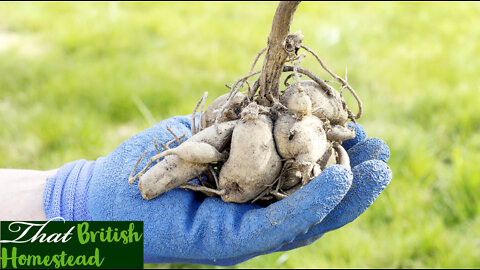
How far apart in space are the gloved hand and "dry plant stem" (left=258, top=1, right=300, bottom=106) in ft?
1.08

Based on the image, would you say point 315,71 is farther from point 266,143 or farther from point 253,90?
point 266,143

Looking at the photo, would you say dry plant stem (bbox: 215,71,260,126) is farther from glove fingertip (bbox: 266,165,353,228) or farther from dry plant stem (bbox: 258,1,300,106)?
glove fingertip (bbox: 266,165,353,228)

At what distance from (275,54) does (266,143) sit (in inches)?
10.7

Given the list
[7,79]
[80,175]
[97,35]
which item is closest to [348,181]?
[80,175]

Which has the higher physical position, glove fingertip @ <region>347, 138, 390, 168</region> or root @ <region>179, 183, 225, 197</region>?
glove fingertip @ <region>347, 138, 390, 168</region>

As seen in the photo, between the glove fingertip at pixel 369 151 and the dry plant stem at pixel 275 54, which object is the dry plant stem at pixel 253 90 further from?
the glove fingertip at pixel 369 151

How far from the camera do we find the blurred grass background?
2.40 m

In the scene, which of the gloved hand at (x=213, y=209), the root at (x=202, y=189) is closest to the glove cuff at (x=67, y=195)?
the gloved hand at (x=213, y=209)

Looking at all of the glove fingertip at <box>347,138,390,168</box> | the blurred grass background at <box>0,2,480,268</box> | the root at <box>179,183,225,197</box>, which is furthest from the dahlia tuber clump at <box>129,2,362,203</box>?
the blurred grass background at <box>0,2,480,268</box>

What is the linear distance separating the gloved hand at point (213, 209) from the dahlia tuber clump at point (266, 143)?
0.19ft

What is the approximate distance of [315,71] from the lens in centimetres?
374

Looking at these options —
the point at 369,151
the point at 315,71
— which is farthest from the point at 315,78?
the point at 315,71

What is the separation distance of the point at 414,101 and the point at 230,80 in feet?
4.49

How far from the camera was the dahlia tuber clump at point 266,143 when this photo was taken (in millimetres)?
1416
